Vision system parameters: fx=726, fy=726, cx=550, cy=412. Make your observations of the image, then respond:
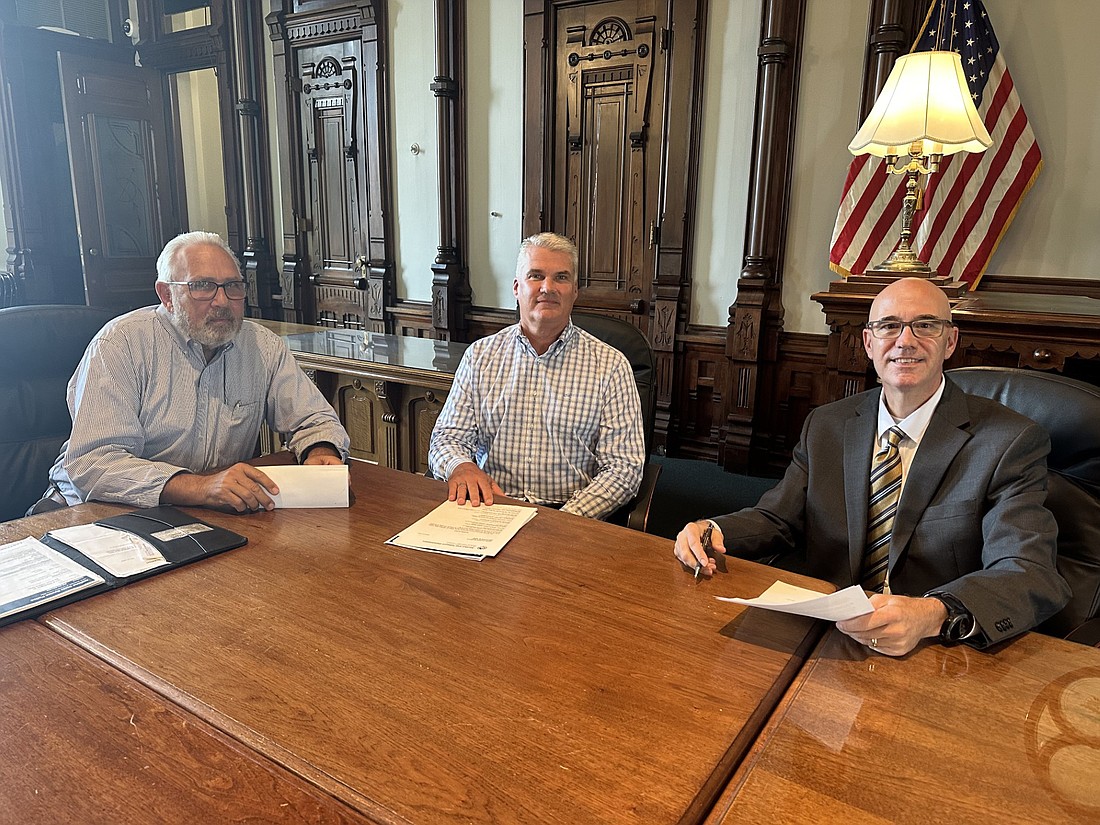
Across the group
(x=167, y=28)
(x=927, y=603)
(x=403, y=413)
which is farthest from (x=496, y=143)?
(x=927, y=603)

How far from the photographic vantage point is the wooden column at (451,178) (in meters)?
4.73

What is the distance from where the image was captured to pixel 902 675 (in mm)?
979

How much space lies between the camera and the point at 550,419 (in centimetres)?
208

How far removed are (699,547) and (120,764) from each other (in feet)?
2.95

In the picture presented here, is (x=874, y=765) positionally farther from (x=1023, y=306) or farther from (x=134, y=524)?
(x=1023, y=306)

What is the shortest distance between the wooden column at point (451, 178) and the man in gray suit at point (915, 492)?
12.2ft

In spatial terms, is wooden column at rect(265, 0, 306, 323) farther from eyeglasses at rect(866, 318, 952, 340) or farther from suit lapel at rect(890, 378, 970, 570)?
suit lapel at rect(890, 378, 970, 570)

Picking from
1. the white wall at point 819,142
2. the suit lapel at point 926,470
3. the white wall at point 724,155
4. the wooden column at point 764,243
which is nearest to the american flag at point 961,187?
the white wall at point 819,142

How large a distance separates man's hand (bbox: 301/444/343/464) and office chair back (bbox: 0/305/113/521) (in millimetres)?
723

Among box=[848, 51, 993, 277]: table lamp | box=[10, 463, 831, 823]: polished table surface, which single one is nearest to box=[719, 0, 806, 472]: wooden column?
box=[848, 51, 993, 277]: table lamp

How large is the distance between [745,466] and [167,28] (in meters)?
6.16

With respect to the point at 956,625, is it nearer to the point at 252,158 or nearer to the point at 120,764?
the point at 120,764

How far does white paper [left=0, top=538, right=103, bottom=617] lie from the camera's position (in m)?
1.11

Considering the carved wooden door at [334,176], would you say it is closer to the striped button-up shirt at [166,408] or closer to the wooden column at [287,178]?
the wooden column at [287,178]
